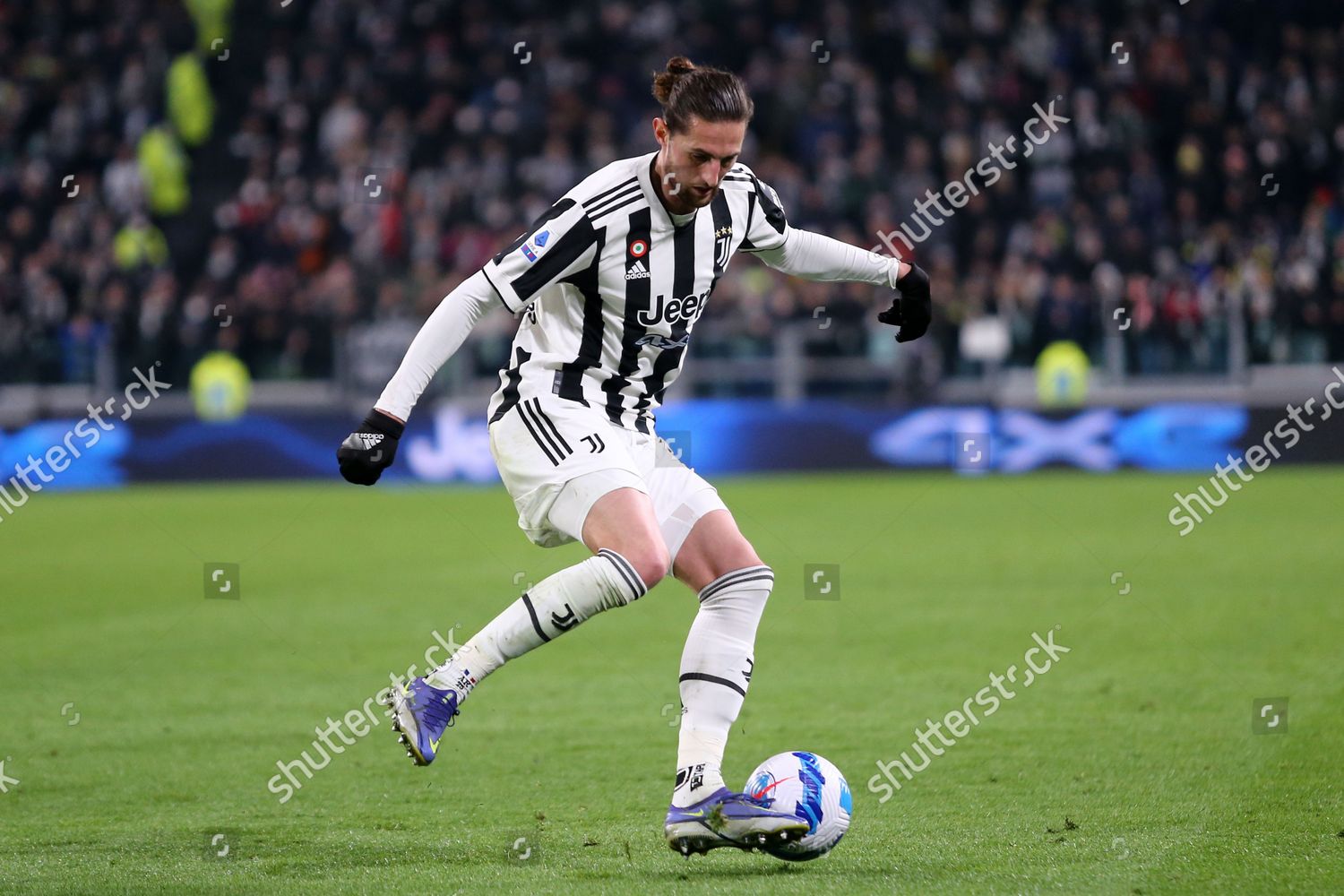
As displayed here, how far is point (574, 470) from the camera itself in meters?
4.59

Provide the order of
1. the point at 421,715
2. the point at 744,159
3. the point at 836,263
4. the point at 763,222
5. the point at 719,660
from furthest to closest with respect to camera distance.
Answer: the point at 744,159 < the point at 836,263 < the point at 763,222 < the point at 719,660 < the point at 421,715

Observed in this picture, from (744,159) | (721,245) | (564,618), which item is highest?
(744,159)

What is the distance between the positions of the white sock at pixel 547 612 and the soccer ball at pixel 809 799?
0.62 metres

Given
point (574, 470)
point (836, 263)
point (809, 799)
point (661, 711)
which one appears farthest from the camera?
point (661, 711)

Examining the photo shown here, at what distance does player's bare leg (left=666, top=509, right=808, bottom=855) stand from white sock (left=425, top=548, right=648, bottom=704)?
1.19ft

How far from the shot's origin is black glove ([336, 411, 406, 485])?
13.6 feet

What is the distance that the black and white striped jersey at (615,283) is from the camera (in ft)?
14.7

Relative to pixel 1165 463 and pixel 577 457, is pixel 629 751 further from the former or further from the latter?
pixel 1165 463

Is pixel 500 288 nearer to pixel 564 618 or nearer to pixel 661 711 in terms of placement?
pixel 564 618

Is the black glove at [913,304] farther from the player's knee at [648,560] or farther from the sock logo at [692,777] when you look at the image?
the sock logo at [692,777]

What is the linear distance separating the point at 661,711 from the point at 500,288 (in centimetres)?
281

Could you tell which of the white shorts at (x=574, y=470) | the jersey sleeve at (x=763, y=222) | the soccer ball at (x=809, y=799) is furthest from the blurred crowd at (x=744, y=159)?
the soccer ball at (x=809, y=799)

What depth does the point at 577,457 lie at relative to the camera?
4.60 meters

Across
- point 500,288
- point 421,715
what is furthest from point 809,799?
point 500,288
